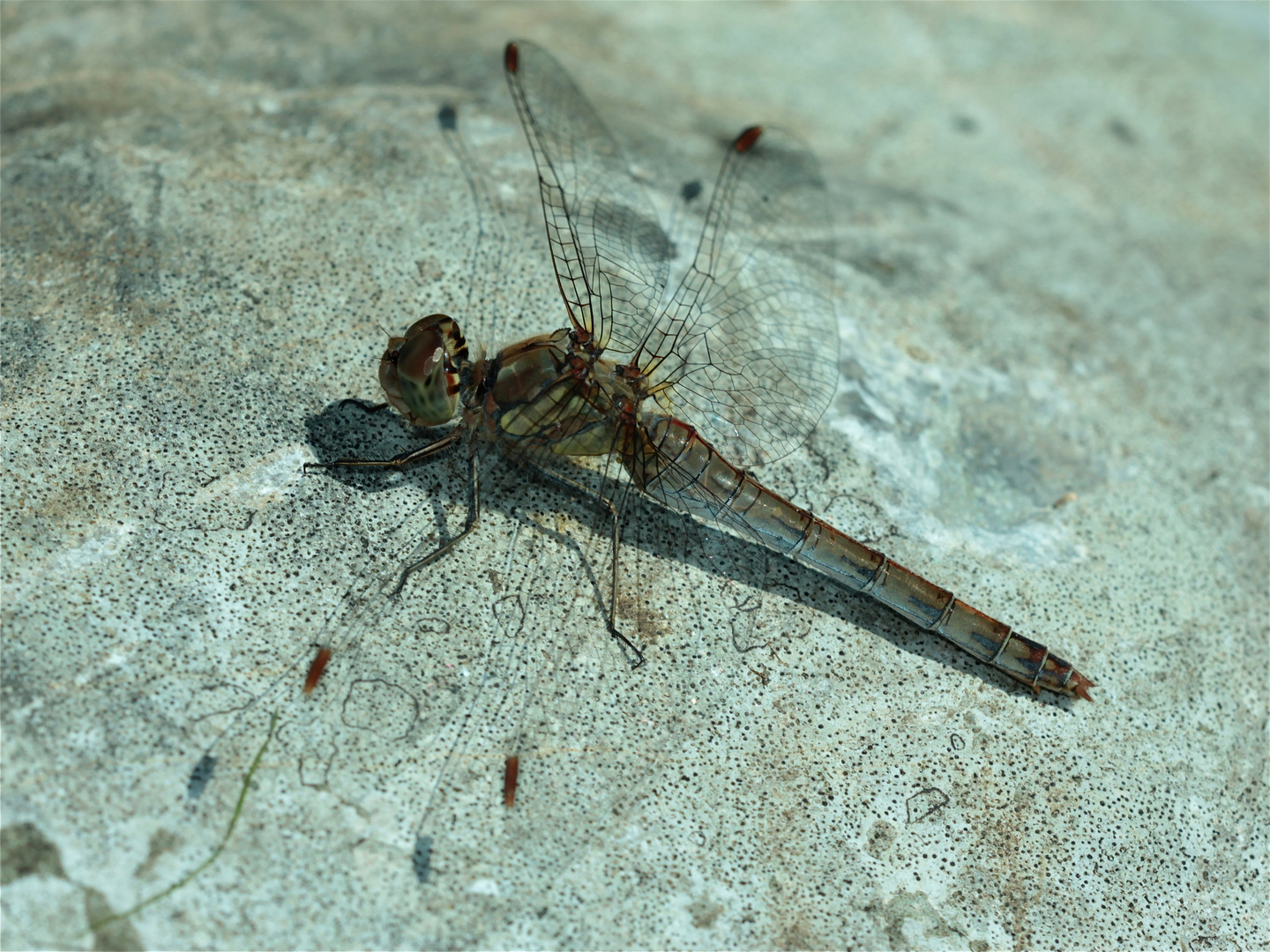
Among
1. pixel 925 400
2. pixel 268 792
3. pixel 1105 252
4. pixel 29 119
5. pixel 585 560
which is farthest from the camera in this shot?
pixel 1105 252

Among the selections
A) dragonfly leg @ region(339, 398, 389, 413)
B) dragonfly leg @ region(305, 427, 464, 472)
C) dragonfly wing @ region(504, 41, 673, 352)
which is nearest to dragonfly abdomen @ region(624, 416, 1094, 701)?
dragonfly wing @ region(504, 41, 673, 352)

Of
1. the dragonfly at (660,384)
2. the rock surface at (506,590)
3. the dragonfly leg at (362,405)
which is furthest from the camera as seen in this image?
the dragonfly leg at (362,405)

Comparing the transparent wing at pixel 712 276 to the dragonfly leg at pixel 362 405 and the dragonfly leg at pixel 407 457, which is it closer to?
the dragonfly leg at pixel 407 457

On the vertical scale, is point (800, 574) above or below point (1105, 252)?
below

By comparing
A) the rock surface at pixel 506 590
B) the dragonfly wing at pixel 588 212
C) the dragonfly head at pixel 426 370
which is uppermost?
the dragonfly wing at pixel 588 212

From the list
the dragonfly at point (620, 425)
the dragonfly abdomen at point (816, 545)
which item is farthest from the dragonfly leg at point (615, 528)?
the dragonfly abdomen at point (816, 545)

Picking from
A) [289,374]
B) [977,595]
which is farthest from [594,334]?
[977,595]

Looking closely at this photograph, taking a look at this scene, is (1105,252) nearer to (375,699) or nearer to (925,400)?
(925,400)

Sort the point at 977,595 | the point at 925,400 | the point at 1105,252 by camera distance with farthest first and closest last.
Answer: the point at 1105,252 → the point at 925,400 → the point at 977,595
